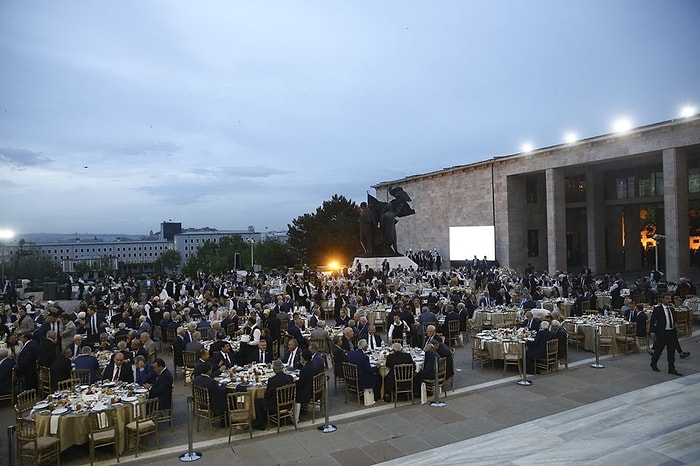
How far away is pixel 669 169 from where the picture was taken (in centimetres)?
2525

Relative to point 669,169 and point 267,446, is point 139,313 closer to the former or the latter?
point 267,446

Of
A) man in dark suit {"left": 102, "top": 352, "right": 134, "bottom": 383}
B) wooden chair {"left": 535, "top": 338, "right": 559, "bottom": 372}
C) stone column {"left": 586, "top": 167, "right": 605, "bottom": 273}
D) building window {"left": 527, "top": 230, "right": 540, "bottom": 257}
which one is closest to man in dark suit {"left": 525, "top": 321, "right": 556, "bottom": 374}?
wooden chair {"left": 535, "top": 338, "right": 559, "bottom": 372}

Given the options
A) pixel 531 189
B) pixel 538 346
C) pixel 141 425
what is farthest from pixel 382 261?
pixel 141 425

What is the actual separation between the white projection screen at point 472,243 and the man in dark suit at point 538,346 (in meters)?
27.5

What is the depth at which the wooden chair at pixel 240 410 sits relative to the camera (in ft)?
25.1

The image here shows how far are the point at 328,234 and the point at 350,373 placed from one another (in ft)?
140

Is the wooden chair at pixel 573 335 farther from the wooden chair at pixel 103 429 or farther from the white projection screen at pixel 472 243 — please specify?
the white projection screen at pixel 472 243

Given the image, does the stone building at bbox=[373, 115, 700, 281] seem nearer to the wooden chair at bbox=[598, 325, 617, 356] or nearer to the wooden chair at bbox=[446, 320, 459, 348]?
the wooden chair at bbox=[598, 325, 617, 356]

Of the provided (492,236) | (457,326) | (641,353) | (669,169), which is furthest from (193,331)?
(492,236)

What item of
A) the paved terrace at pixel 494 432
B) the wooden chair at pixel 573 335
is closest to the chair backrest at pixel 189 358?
the paved terrace at pixel 494 432

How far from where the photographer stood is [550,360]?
10.8 metres

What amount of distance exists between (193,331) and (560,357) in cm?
888

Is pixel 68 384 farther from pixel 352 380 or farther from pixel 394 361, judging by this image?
pixel 394 361

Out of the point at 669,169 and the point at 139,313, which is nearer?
the point at 139,313
